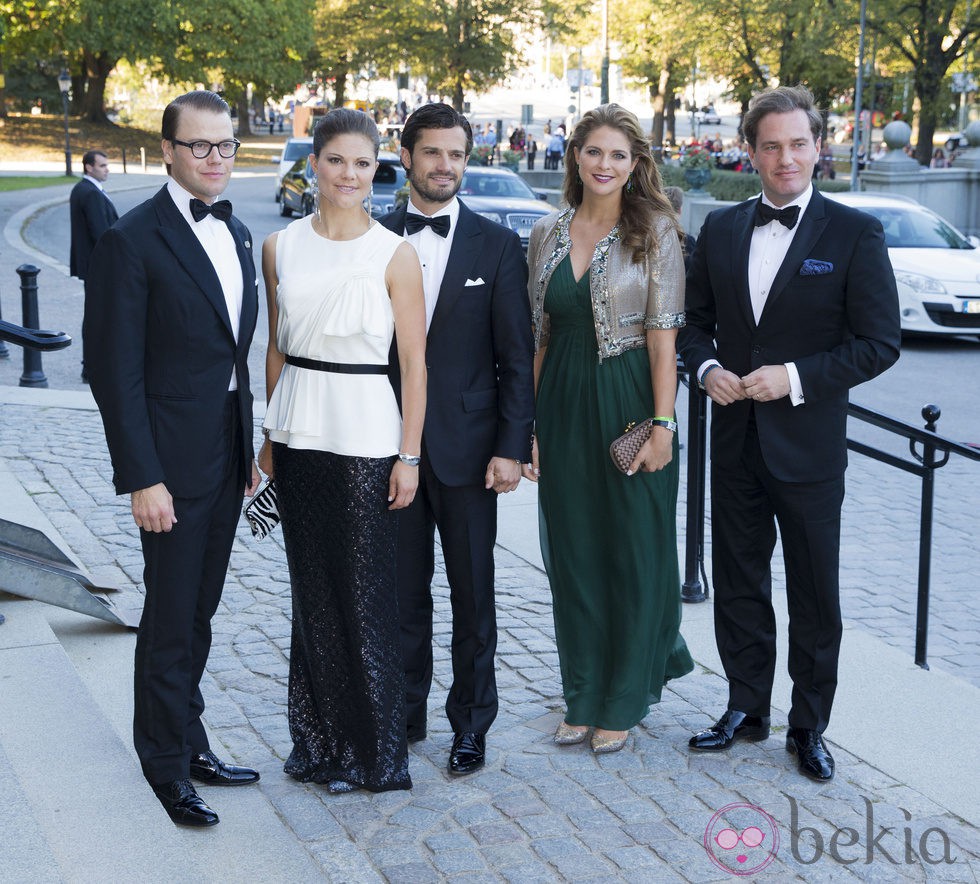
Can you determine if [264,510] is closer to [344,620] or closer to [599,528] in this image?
[344,620]

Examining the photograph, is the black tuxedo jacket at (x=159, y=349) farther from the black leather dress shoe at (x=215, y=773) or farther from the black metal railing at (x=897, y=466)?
the black metal railing at (x=897, y=466)

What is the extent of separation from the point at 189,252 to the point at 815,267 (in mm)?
1935

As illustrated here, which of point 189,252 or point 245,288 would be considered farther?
point 245,288

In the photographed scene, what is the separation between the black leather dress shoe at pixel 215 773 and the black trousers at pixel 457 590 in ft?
2.09

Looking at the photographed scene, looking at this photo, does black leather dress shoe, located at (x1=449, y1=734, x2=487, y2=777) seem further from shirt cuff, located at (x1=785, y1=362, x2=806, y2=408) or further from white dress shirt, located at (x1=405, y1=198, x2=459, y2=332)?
shirt cuff, located at (x1=785, y1=362, x2=806, y2=408)

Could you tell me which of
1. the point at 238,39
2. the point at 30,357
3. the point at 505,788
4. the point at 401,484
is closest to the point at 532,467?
the point at 401,484

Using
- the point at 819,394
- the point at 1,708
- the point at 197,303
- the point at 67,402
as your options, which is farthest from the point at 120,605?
the point at 67,402

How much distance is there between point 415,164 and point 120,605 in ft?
8.91

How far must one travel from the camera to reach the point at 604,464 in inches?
175

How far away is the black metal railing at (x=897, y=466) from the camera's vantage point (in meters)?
5.22

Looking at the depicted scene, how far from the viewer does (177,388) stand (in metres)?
3.73

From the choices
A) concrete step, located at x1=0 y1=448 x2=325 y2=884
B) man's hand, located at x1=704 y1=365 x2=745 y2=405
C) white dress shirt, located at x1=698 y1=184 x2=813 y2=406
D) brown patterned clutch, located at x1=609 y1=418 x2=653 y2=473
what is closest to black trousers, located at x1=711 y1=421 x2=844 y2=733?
man's hand, located at x1=704 y1=365 x2=745 y2=405

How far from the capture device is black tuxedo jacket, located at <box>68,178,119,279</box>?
1216cm

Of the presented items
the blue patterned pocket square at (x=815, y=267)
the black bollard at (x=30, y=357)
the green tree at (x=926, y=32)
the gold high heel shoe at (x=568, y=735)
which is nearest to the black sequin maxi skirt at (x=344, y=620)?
the gold high heel shoe at (x=568, y=735)
